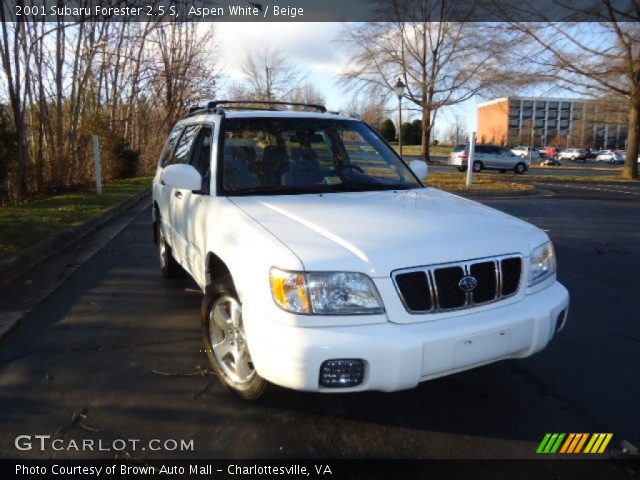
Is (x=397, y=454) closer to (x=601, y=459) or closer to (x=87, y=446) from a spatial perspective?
A: (x=601, y=459)

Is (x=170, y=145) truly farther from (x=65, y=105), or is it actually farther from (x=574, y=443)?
(x=65, y=105)

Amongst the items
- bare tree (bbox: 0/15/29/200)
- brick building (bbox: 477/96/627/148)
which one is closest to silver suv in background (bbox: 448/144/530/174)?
bare tree (bbox: 0/15/29/200)

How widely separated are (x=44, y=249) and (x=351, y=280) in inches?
236

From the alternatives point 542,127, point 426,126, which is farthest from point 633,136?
point 542,127

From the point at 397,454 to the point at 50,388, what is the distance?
222 cm

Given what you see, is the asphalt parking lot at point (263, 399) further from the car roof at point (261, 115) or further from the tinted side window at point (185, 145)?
the car roof at point (261, 115)

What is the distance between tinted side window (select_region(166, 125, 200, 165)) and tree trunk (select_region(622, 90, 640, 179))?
2508 centimetres

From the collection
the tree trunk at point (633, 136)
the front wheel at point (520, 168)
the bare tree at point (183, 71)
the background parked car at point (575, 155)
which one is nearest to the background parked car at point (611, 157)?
the background parked car at point (575, 155)

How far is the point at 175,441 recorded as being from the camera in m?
2.78

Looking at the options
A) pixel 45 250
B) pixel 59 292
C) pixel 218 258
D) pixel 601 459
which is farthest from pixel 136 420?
pixel 45 250

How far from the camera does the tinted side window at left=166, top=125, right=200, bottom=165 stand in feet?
15.6

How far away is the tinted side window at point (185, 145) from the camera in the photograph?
4.76 m

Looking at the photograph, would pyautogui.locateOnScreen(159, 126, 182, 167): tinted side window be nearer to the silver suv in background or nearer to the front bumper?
the front bumper

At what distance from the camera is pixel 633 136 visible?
25.4 m
